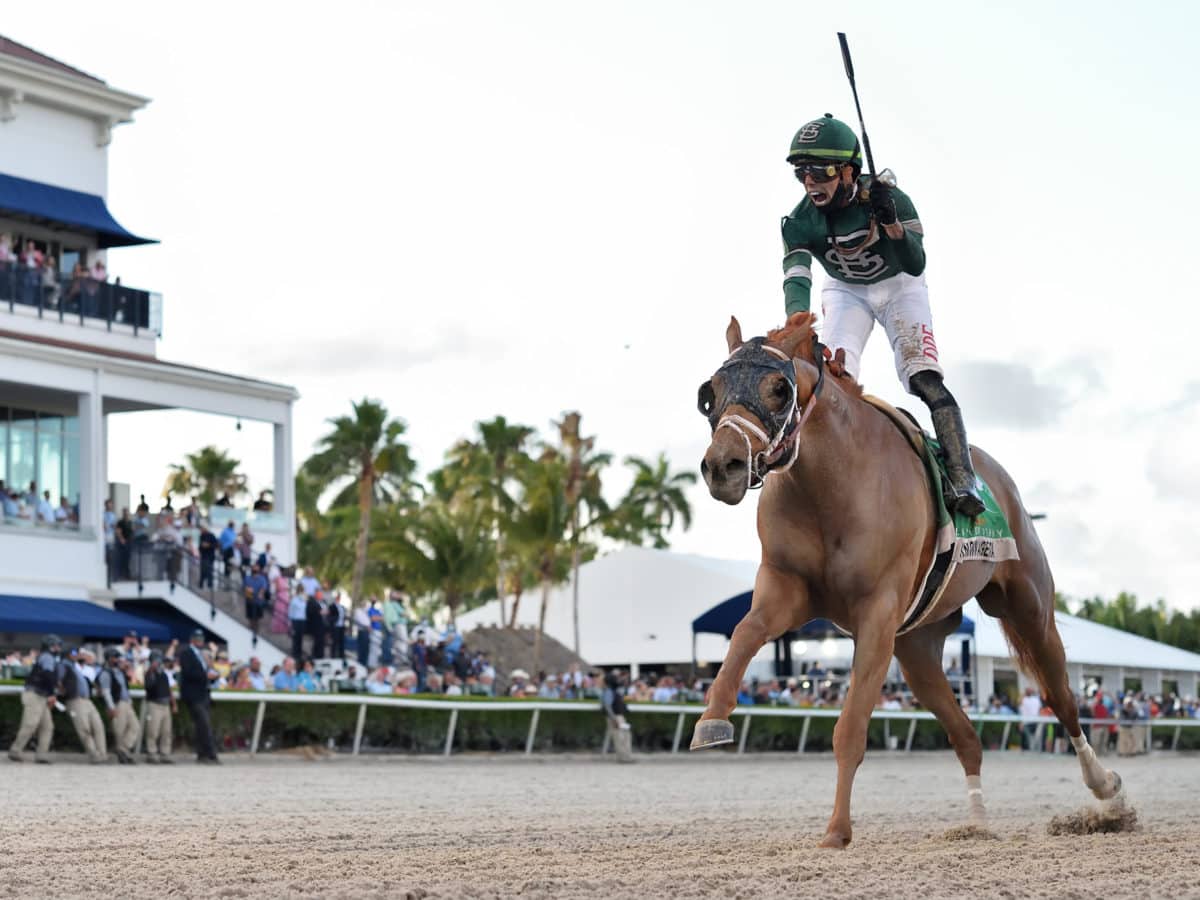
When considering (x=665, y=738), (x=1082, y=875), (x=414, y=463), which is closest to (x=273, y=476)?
(x=665, y=738)

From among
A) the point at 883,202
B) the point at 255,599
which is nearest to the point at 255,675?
the point at 255,599

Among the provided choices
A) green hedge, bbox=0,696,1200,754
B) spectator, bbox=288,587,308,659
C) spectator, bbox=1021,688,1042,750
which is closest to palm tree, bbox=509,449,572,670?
spectator, bbox=1021,688,1042,750

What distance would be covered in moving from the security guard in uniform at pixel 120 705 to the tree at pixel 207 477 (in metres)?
44.1

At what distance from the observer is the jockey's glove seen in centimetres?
783

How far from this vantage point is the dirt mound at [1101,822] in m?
8.80

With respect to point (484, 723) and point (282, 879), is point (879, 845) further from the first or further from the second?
point (484, 723)

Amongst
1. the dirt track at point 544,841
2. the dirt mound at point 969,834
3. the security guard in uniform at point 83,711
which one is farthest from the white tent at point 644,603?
the dirt mound at point 969,834

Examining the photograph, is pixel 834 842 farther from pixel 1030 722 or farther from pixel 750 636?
pixel 1030 722

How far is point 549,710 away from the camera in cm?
2450

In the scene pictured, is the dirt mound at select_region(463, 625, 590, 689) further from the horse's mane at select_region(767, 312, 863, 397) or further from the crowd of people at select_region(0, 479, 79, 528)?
the horse's mane at select_region(767, 312, 863, 397)

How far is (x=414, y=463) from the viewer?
59.8 metres

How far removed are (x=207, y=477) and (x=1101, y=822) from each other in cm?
5770

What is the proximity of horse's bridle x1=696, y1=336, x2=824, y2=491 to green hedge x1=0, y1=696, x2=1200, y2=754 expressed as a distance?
47.7ft

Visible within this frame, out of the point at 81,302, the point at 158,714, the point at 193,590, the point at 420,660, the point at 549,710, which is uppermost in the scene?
the point at 81,302
